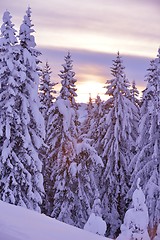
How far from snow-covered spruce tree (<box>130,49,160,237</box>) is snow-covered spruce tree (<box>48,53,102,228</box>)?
3.01 meters

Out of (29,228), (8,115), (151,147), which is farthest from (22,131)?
(29,228)

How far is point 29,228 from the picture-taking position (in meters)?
5.52

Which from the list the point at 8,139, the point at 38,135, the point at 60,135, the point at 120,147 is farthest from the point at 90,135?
the point at 8,139

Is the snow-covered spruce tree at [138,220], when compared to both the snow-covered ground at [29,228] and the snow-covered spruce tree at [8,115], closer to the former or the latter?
the snow-covered spruce tree at [8,115]

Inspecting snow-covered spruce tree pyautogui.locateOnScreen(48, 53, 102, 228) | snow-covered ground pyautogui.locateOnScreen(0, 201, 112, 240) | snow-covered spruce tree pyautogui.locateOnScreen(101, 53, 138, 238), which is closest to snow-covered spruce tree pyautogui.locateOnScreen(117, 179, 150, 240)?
snow-covered ground pyautogui.locateOnScreen(0, 201, 112, 240)

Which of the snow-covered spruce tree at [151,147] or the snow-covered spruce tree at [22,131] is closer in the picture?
the snow-covered spruce tree at [22,131]

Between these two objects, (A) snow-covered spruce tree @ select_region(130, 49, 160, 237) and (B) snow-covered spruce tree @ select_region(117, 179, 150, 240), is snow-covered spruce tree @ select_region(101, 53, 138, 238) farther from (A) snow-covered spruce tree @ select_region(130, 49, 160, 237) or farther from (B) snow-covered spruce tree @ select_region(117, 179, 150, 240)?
(B) snow-covered spruce tree @ select_region(117, 179, 150, 240)

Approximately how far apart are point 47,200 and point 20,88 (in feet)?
39.3

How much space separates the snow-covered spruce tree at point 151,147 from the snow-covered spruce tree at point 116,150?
4347 mm

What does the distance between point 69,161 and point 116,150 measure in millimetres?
5075

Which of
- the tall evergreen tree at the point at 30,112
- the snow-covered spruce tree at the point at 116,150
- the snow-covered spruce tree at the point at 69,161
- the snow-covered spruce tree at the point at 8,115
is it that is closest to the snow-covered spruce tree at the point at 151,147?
the snow-covered spruce tree at the point at 69,161

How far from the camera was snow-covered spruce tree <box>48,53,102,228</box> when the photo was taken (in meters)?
24.6

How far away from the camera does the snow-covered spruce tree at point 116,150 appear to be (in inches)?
1120

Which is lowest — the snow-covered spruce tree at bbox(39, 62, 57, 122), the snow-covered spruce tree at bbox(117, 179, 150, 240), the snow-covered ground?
the snow-covered spruce tree at bbox(117, 179, 150, 240)
